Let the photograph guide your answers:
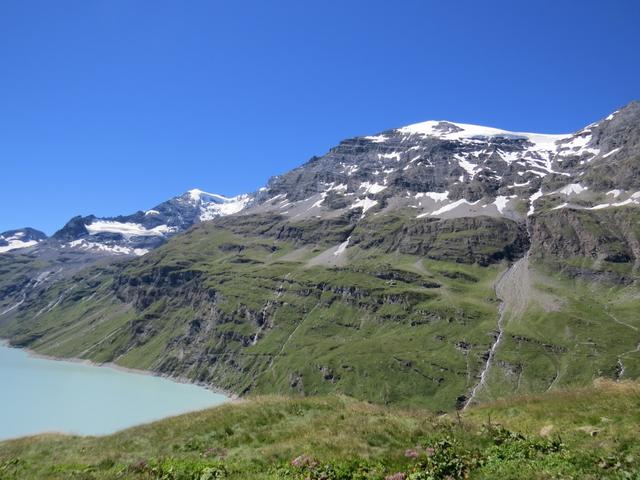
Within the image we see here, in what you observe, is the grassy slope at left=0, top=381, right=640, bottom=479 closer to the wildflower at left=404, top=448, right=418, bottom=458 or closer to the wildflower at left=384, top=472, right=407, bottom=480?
the wildflower at left=404, top=448, right=418, bottom=458

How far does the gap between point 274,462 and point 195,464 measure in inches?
131

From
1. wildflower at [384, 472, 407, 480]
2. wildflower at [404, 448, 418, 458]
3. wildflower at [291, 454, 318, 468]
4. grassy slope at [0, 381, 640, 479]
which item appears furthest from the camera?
wildflower at [291, 454, 318, 468]

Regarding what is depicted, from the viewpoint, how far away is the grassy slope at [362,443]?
16047 millimetres

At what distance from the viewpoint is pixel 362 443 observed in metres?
19.2

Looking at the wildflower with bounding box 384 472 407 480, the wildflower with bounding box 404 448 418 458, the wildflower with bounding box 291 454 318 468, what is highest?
the wildflower with bounding box 404 448 418 458

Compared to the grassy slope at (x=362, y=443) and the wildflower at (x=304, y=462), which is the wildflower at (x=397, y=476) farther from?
the wildflower at (x=304, y=462)

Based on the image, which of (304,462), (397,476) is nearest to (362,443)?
(304,462)

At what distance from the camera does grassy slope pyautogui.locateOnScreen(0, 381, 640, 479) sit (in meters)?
16.0

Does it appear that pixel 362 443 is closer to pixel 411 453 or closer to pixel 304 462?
pixel 411 453

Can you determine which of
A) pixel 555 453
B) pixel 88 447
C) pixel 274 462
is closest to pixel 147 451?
pixel 88 447

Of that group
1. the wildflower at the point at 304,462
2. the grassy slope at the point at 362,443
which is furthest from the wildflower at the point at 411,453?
the wildflower at the point at 304,462

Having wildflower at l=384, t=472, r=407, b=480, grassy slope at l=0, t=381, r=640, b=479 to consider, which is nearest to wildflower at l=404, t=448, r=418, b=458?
grassy slope at l=0, t=381, r=640, b=479

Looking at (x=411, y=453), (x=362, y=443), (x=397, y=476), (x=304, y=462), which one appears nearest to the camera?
(x=397, y=476)

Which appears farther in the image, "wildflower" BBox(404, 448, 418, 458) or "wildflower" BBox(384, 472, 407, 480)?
"wildflower" BBox(404, 448, 418, 458)
